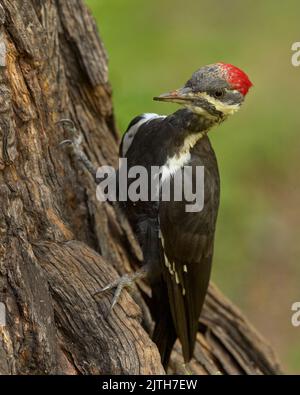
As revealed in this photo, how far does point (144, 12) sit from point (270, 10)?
1.29 m

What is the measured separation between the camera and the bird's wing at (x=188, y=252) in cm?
405

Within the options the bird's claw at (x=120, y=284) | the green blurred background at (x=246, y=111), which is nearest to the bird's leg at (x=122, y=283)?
the bird's claw at (x=120, y=284)

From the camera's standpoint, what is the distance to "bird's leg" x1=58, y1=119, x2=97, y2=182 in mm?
4195

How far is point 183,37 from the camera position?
25.3 feet

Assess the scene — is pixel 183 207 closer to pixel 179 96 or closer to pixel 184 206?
pixel 184 206

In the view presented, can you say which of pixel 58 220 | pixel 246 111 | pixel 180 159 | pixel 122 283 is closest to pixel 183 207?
pixel 180 159

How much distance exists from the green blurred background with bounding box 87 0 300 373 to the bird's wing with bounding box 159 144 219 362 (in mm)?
1466

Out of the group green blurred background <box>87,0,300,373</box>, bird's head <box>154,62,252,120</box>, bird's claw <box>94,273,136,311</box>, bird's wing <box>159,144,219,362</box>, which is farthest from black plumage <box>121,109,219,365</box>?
green blurred background <box>87,0,300,373</box>

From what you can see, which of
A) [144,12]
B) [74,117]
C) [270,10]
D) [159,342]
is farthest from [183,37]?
[159,342]

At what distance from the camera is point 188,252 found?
4.13 m

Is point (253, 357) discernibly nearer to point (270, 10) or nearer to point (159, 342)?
point (159, 342)

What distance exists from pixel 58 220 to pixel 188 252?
0.70m

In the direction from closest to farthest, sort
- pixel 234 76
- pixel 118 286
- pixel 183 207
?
pixel 118 286, pixel 234 76, pixel 183 207

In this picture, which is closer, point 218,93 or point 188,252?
point 218,93
